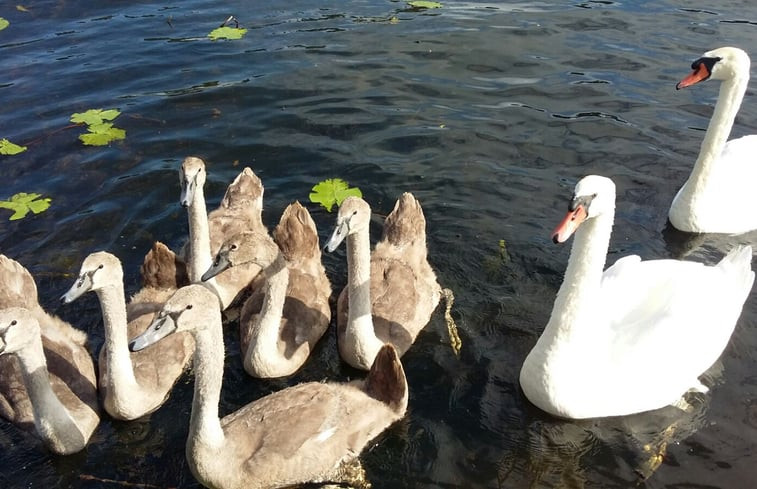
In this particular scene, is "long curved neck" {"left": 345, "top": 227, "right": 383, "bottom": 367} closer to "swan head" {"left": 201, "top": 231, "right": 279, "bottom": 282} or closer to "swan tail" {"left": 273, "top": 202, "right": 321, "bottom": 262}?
"swan head" {"left": 201, "top": 231, "right": 279, "bottom": 282}

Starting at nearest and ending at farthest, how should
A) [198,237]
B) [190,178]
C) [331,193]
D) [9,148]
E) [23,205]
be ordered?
[190,178], [198,237], [23,205], [331,193], [9,148]

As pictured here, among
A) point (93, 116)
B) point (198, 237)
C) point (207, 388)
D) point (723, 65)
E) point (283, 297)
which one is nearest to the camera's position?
point (207, 388)

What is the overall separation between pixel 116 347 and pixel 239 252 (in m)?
1.47

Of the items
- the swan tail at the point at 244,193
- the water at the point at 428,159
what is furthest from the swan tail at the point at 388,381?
the swan tail at the point at 244,193

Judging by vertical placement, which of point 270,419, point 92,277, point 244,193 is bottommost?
point 270,419

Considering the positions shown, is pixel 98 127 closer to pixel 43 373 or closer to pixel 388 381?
pixel 43 373

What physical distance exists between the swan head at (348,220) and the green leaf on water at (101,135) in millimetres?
6773

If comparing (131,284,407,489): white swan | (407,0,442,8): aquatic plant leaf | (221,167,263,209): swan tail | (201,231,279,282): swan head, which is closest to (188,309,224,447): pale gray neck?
(131,284,407,489): white swan

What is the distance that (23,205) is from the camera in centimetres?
1001

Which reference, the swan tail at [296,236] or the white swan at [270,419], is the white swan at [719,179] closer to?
the swan tail at [296,236]

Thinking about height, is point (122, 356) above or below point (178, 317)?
below

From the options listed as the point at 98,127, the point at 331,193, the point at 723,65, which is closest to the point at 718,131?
the point at 723,65

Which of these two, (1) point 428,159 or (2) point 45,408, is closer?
(2) point 45,408

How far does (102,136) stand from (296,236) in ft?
18.1
